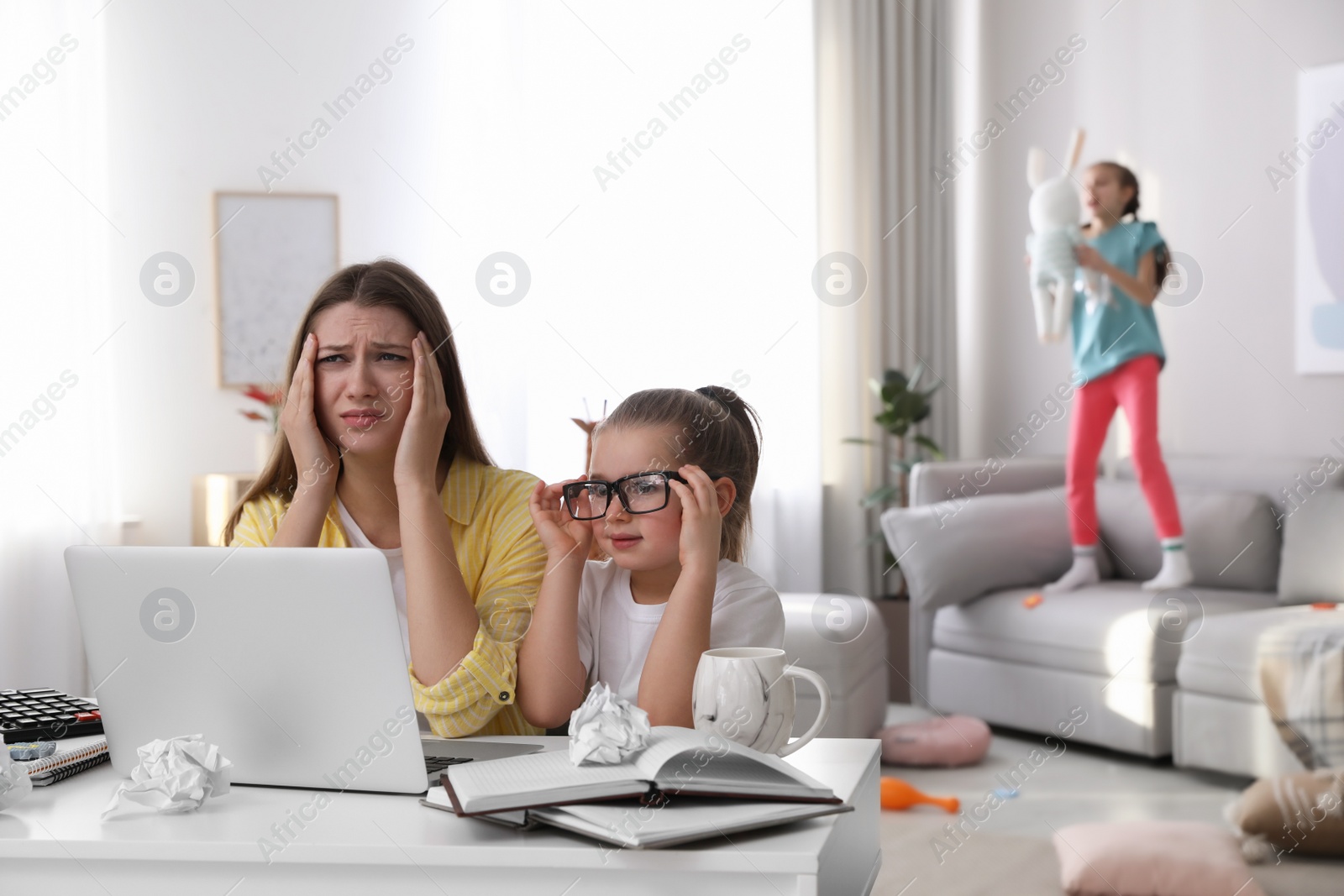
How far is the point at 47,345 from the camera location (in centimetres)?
341

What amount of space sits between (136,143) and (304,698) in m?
3.31

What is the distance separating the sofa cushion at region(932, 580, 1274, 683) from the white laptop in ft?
7.53

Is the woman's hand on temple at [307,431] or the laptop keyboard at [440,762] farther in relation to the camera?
the woman's hand on temple at [307,431]

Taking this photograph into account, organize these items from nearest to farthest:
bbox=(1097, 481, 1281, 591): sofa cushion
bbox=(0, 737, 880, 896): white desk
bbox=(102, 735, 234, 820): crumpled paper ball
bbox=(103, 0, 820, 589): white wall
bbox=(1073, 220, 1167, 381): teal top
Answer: bbox=(0, 737, 880, 896): white desk < bbox=(102, 735, 234, 820): crumpled paper ball < bbox=(1097, 481, 1281, 591): sofa cushion < bbox=(1073, 220, 1167, 381): teal top < bbox=(103, 0, 820, 589): white wall

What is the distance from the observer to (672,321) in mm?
4066

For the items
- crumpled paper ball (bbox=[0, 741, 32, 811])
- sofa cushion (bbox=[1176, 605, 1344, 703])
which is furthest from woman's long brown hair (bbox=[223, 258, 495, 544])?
sofa cushion (bbox=[1176, 605, 1344, 703])

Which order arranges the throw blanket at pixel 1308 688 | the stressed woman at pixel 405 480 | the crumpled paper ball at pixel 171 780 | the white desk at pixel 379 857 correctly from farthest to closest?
the throw blanket at pixel 1308 688 < the stressed woman at pixel 405 480 < the crumpled paper ball at pixel 171 780 < the white desk at pixel 379 857

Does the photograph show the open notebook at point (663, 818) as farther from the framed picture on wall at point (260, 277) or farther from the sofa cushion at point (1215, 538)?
the framed picture on wall at point (260, 277)

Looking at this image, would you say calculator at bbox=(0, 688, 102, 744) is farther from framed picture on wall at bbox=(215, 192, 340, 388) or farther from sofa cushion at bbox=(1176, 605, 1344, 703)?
framed picture on wall at bbox=(215, 192, 340, 388)

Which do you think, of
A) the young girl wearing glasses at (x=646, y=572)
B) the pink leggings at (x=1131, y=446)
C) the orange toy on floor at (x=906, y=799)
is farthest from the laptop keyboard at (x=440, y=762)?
the pink leggings at (x=1131, y=446)

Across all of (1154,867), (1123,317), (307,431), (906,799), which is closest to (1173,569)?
(1123,317)

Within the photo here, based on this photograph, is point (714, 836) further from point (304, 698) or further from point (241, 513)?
point (241, 513)

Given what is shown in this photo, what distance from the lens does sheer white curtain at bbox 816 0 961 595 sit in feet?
14.3

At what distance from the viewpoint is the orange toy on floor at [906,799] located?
2477 millimetres
